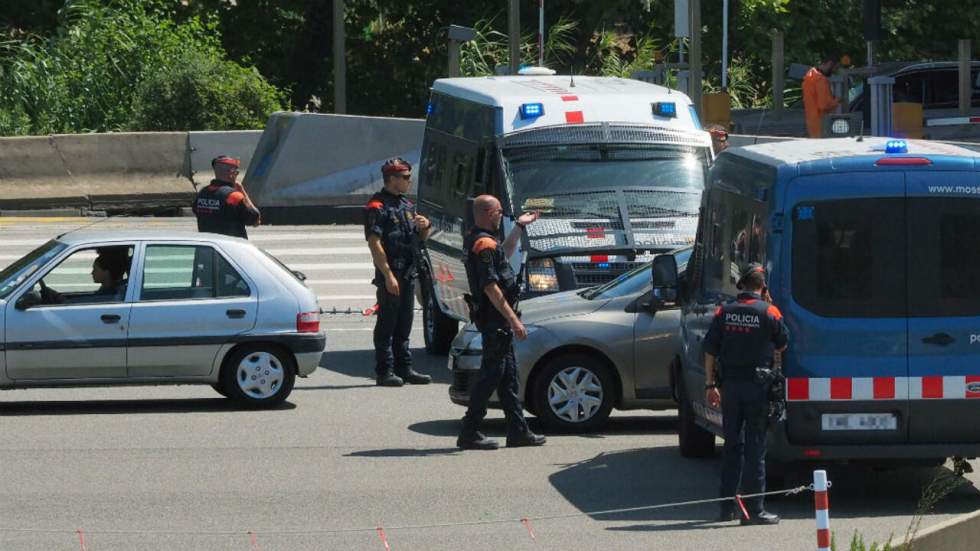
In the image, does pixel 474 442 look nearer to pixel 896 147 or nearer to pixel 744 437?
pixel 744 437

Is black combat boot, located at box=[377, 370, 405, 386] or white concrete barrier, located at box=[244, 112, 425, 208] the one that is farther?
white concrete barrier, located at box=[244, 112, 425, 208]

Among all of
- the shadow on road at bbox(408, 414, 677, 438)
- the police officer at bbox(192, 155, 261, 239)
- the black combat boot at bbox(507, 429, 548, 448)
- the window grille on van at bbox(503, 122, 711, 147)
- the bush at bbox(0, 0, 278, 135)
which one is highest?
the bush at bbox(0, 0, 278, 135)

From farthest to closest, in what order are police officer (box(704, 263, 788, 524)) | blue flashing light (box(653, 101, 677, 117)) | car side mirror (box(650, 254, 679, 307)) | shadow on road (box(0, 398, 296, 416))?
blue flashing light (box(653, 101, 677, 117)) → shadow on road (box(0, 398, 296, 416)) → car side mirror (box(650, 254, 679, 307)) → police officer (box(704, 263, 788, 524))

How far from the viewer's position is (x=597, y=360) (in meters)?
13.2

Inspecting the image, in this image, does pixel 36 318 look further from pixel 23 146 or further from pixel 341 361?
pixel 23 146

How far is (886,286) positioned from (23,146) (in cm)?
1823

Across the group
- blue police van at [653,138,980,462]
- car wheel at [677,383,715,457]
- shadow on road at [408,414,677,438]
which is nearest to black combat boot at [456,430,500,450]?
shadow on road at [408,414,677,438]

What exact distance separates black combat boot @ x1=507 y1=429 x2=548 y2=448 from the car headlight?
294cm

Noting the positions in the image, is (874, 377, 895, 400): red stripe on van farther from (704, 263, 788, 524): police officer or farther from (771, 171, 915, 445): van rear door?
(704, 263, 788, 524): police officer

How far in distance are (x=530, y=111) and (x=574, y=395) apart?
3.79 m

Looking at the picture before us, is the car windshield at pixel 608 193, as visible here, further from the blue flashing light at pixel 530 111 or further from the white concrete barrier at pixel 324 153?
the white concrete barrier at pixel 324 153

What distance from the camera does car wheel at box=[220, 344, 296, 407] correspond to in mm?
14023

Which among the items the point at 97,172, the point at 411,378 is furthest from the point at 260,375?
the point at 97,172

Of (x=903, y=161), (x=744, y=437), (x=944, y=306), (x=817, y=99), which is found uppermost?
(x=817, y=99)
